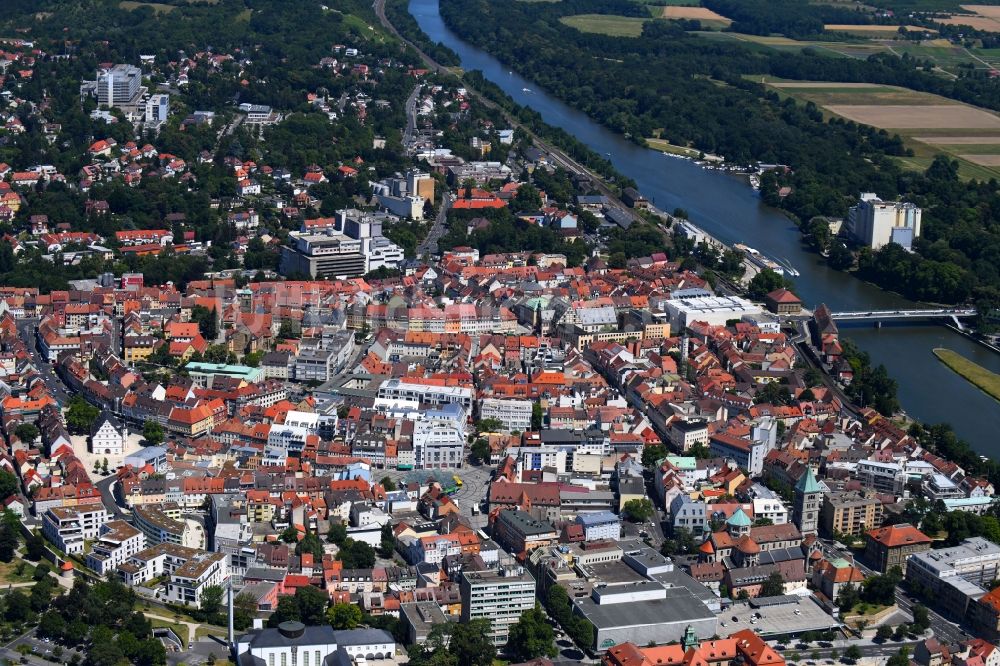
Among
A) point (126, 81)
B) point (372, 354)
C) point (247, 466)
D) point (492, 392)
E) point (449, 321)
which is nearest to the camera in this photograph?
point (247, 466)

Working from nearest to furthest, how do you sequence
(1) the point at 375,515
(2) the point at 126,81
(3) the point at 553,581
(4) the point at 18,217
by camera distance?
(3) the point at 553,581 → (1) the point at 375,515 → (4) the point at 18,217 → (2) the point at 126,81

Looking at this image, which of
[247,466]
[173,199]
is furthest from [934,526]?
[173,199]

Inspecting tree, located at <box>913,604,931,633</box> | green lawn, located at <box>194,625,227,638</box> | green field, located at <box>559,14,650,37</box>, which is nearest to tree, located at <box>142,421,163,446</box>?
green lawn, located at <box>194,625,227,638</box>

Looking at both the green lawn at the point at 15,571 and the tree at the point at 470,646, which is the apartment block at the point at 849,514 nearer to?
the tree at the point at 470,646

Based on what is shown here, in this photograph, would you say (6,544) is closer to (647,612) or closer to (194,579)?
(194,579)

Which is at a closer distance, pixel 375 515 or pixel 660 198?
pixel 375 515

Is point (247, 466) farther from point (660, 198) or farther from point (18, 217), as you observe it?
point (660, 198)
